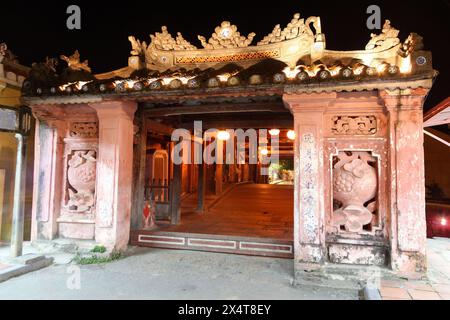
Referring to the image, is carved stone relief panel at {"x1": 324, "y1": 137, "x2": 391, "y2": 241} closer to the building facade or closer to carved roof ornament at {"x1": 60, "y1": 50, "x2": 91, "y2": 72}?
carved roof ornament at {"x1": 60, "y1": 50, "x2": 91, "y2": 72}

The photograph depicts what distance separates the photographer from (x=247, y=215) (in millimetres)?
11312

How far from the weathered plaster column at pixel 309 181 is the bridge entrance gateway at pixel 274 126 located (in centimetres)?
2

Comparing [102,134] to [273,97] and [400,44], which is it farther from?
[400,44]

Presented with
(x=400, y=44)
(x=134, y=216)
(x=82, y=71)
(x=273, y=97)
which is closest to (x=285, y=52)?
(x=273, y=97)

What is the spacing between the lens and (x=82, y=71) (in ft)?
23.8

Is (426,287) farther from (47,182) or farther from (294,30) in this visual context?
(47,182)

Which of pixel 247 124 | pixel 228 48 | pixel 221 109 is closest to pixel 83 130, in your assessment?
pixel 221 109

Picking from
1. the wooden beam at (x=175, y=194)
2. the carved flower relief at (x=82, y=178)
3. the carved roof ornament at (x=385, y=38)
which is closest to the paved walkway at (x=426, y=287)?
the carved roof ornament at (x=385, y=38)

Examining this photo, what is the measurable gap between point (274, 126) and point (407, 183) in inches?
160

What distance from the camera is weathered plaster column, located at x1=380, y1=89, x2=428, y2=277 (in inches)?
201

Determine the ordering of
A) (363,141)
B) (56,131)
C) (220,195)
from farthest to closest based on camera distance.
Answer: (220,195)
(56,131)
(363,141)

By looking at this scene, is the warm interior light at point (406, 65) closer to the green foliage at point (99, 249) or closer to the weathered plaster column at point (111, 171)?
the weathered plaster column at point (111, 171)

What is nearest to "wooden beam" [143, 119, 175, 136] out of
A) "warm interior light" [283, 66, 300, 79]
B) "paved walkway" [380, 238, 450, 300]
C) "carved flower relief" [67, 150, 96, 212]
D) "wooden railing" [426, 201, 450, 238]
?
"carved flower relief" [67, 150, 96, 212]
